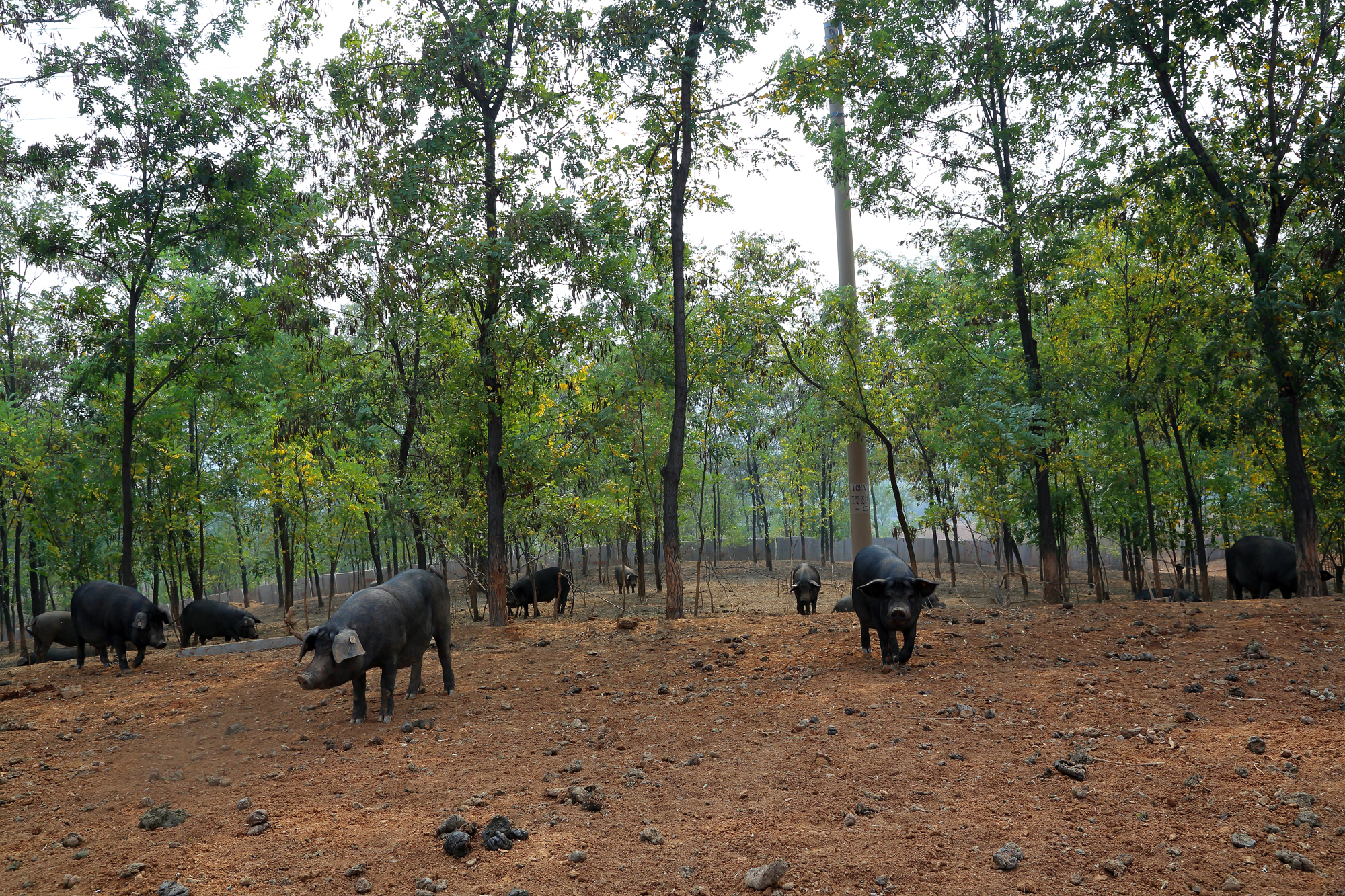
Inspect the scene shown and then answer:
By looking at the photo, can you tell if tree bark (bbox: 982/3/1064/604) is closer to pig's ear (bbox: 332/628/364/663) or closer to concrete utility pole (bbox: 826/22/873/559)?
concrete utility pole (bbox: 826/22/873/559)

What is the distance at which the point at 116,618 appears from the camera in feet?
38.3

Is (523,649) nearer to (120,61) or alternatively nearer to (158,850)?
(158,850)

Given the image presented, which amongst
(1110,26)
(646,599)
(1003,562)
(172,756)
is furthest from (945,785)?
(1003,562)

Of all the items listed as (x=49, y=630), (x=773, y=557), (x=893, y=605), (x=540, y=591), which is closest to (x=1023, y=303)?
(x=893, y=605)

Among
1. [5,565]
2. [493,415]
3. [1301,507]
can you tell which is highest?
[493,415]

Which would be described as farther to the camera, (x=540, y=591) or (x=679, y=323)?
(x=540, y=591)

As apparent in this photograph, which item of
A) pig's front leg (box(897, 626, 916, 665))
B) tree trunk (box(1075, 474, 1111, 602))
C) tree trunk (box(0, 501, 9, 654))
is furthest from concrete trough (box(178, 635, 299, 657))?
tree trunk (box(1075, 474, 1111, 602))

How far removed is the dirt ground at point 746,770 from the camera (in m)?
4.27

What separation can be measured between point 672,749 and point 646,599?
2134 centimetres

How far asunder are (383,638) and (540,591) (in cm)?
1923

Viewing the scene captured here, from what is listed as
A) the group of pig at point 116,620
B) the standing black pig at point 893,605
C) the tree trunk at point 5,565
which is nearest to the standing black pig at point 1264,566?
the standing black pig at point 893,605

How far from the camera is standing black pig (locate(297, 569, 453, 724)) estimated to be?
7.09 m

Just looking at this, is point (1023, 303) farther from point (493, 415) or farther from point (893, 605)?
point (493, 415)

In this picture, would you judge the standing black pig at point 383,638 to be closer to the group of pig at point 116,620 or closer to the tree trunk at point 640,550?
the group of pig at point 116,620
